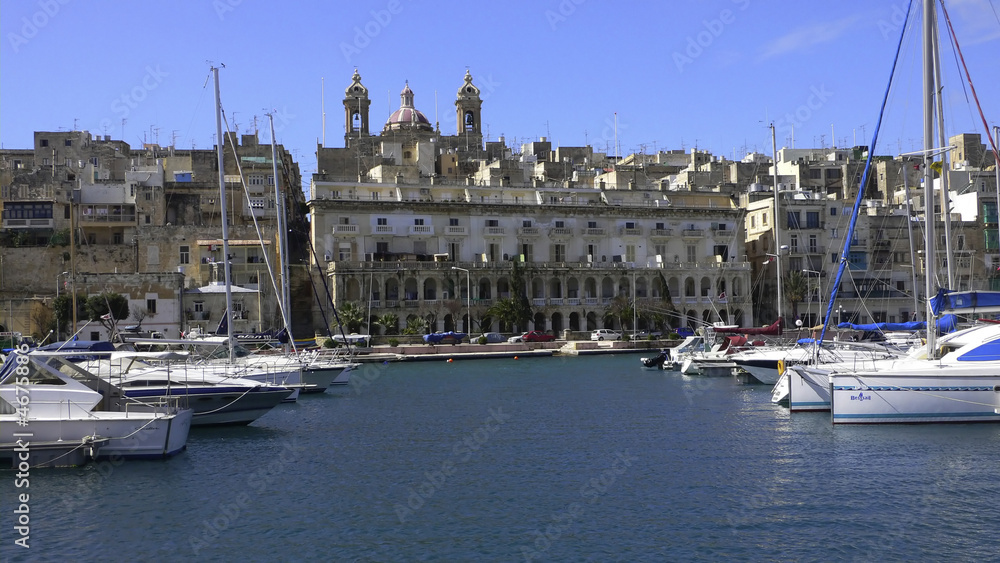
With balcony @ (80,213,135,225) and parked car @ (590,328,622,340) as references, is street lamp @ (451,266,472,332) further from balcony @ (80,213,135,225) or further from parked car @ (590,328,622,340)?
balcony @ (80,213,135,225)

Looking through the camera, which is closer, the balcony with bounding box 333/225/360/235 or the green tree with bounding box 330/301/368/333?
the green tree with bounding box 330/301/368/333

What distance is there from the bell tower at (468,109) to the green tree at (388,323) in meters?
43.3

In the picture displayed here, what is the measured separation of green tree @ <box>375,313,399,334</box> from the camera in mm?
75062

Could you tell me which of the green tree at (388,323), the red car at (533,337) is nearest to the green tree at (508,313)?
the red car at (533,337)

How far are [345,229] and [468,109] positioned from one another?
1612 inches

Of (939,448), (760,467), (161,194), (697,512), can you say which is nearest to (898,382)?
(939,448)

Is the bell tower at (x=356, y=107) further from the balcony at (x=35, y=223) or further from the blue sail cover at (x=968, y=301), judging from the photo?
the blue sail cover at (x=968, y=301)

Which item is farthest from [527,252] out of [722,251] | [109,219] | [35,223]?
[35,223]

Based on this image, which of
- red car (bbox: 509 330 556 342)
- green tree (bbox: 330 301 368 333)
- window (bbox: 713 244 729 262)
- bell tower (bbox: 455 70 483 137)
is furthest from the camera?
bell tower (bbox: 455 70 483 137)

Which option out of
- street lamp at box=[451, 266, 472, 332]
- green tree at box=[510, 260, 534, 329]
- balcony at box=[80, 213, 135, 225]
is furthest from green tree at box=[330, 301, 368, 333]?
balcony at box=[80, 213, 135, 225]

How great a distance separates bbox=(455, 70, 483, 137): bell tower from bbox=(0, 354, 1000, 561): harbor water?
80.7 meters

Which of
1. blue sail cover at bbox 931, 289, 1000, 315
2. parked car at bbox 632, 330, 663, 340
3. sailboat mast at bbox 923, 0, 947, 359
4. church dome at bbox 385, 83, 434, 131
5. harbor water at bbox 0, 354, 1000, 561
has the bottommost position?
harbor water at bbox 0, 354, 1000, 561

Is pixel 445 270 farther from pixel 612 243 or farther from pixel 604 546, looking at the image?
pixel 604 546

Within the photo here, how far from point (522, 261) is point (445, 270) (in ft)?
23.1
